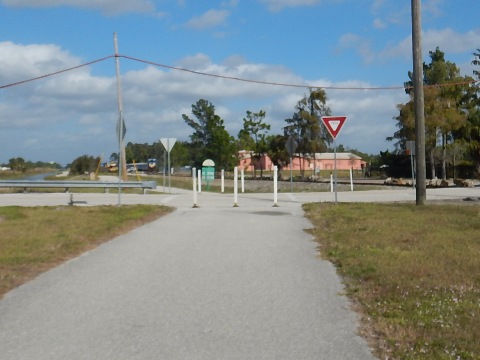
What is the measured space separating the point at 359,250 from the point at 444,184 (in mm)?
27393

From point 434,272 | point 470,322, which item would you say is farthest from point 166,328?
point 434,272

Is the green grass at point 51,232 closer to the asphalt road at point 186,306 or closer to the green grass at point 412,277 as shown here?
the asphalt road at point 186,306

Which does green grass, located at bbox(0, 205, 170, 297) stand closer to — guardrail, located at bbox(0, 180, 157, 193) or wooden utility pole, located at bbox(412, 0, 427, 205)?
wooden utility pole, located at bbox(412, 0, 427, 205)

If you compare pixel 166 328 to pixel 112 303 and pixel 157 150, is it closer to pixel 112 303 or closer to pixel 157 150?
pixel 112 303

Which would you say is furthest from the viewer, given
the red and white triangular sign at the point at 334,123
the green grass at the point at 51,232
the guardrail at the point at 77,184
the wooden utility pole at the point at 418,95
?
the guardrail at the point at 77,184

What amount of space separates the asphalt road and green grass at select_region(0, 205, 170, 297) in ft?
1.37

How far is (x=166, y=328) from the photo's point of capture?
19.4 feet

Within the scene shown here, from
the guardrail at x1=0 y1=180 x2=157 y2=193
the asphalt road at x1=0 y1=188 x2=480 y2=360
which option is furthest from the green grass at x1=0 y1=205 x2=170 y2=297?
the guardrail at x1=0 y1=180 x2=157 y2=193

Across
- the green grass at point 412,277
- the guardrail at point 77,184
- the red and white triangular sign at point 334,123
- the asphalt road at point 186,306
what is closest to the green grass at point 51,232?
the asphalt road at point 186,306

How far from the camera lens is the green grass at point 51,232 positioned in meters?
9.38

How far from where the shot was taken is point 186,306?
679cm

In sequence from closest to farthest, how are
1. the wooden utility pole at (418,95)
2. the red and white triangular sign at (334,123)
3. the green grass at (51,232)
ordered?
the green grass at (51,232)
the wooden utility pole at (418,95)
the red and white triangular sign at (334,123)

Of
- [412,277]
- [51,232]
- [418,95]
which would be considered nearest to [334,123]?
[418,95]

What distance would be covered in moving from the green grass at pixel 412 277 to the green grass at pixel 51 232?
428cm
